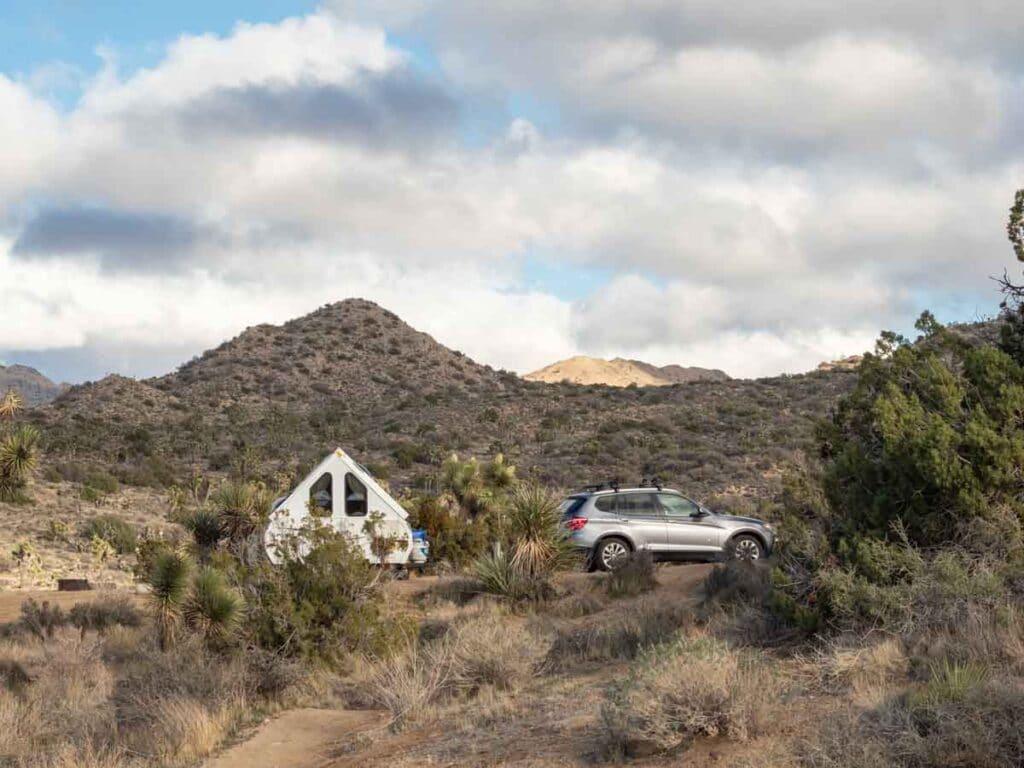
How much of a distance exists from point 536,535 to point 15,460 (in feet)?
63.3

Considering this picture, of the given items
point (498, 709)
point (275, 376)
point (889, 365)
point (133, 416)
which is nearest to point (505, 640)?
point (498, 709)

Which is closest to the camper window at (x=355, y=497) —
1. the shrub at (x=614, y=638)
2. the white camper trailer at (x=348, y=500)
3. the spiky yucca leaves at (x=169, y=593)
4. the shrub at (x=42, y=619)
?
the white camper trailer at (x=348, y=500)

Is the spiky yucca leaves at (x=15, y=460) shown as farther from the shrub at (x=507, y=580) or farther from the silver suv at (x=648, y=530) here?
the silver suv at (x=648, y=530)

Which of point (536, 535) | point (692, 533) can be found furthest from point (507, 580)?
point (692, 533)

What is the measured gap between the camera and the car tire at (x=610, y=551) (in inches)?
861

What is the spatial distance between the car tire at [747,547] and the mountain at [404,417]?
15956 millimetres

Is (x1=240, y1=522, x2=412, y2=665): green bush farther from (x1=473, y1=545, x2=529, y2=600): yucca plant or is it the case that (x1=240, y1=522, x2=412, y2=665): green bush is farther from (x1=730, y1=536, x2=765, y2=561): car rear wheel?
(x1=730, y1=536, x2=765, y2=561): car rear wheel

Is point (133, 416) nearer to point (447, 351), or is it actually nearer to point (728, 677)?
point (447, 351)

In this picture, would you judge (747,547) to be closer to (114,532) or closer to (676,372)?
(114,532)

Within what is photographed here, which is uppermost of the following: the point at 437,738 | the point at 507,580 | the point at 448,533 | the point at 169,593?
the point at 448,533

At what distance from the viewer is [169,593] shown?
15.6m

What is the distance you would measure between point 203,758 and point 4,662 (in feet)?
21.1

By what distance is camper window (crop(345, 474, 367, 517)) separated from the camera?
70.9ft

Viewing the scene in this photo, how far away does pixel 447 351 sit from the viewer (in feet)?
271
